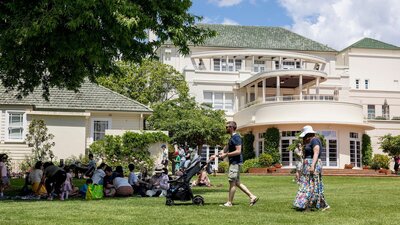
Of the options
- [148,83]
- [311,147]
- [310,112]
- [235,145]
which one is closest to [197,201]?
[235,145]

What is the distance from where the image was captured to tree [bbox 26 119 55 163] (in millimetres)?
32438

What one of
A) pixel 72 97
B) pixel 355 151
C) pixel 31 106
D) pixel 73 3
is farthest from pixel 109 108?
pixel 73 3

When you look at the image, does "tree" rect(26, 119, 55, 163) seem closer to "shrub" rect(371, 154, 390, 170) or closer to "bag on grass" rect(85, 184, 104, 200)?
"bag on grass" rect(85, 184, 104, 200)

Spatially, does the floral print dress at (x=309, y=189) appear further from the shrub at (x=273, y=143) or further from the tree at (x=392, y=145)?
the tree at (x=392, y=145)

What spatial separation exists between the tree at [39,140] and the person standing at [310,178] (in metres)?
22.0

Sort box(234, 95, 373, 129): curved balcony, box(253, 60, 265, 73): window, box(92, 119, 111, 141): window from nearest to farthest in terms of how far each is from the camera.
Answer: box(92, 119, 111, 141): window → box(234, 95, 373, 129): curved balcony → box(253, 60, 265, 73): window

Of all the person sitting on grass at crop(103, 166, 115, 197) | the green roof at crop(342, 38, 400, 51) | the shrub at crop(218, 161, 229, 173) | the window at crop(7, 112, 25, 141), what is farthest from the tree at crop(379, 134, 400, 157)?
the person sitting on grass at crop(103, 166, 115, 197)

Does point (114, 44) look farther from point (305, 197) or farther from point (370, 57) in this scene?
point (370, 57)

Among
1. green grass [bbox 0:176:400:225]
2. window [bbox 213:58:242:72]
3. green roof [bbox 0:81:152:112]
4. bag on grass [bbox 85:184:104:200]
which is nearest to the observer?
green grass [bbox 0:176:400:225]

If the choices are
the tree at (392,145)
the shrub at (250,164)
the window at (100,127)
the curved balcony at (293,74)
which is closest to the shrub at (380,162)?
the tree at (392,145)

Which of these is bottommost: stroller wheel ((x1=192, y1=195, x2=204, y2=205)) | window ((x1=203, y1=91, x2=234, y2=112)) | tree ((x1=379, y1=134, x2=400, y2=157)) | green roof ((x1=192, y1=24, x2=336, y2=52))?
stroller wheel ((x1=192, y1=195, x2=204, y2=205))

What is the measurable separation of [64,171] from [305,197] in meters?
8.72

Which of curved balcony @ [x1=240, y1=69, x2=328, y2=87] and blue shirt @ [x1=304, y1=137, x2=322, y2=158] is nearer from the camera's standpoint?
blue shirt @ [x1=304, y1=137, x2=322, y2=158]

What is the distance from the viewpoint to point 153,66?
4912 centimetres
